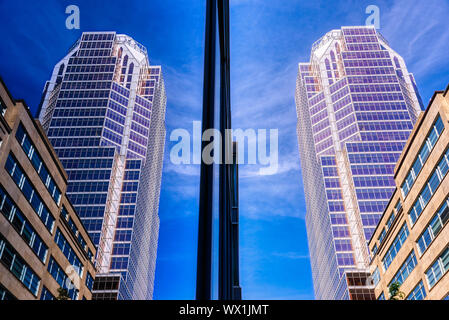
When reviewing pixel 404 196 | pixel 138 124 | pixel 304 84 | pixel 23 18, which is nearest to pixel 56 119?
pixel 138 124

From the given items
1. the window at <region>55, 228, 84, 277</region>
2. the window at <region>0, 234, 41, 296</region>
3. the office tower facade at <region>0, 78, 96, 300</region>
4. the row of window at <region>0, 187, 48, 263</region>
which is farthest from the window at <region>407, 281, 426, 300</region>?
the window at <region>55, 228, 84, 277</region>

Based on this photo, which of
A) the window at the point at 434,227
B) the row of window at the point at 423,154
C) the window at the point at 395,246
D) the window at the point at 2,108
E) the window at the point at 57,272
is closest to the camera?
the window at the point at 2,108

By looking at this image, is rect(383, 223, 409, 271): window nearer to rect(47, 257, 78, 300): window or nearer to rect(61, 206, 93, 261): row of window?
rect(47, 257, 78, 300): window

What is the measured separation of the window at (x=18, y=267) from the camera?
2603cm

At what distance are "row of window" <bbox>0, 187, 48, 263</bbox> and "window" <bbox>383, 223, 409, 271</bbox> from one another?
3581 cm

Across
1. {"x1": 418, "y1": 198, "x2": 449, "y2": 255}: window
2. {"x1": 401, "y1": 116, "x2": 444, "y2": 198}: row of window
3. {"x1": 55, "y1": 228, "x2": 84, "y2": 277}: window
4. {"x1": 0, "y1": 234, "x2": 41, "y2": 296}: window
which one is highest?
{"x1": 401, "y1": 116, "x2": 444, "y2": 198}: row of window

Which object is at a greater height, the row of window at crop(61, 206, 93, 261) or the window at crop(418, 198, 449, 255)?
the row of window at crop(61, 206, 93, 261)

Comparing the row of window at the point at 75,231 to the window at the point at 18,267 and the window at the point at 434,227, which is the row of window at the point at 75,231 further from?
the window at the point at 434,227

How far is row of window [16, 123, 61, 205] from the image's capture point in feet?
95.1

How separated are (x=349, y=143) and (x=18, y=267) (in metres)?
97.9

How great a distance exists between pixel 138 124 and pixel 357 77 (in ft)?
249

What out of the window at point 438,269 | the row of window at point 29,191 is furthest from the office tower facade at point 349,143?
the row of window at point 29,191

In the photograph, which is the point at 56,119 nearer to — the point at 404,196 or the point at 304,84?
the point at 304,84

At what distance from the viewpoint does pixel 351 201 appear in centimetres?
10550
